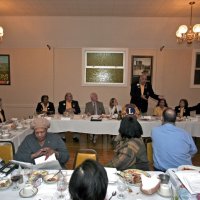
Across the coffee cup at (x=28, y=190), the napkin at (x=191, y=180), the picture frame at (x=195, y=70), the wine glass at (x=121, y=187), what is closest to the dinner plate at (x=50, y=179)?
the coffee cup at (x=28, y=190)

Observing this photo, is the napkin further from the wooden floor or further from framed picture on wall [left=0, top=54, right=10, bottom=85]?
framed picture on wall [left=0, top=54, right=10, bottom=85]

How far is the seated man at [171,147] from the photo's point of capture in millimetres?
2578

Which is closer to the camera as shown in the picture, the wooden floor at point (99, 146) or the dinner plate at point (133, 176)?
the dinner plate at point (133, 176)

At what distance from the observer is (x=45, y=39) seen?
6.87 metres

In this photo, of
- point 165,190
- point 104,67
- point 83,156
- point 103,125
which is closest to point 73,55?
point 104,67

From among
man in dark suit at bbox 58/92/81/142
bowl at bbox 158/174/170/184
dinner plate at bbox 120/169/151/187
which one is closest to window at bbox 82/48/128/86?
man in dark suit at bbox 58/92/81/142

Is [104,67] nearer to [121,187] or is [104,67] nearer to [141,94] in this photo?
[141,94]

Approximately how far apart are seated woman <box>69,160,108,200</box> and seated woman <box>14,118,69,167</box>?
→ 1583mm

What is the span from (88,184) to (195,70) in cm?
684

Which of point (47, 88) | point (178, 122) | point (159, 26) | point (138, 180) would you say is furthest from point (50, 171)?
point (159, 26)

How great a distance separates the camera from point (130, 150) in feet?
7.70

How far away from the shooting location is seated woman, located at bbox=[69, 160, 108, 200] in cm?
108

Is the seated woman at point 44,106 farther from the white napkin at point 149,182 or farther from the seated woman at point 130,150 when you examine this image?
the white napkin at point 149,182

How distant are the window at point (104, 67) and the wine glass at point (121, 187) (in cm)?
518
